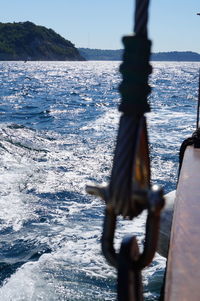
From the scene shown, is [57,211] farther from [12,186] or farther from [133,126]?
[133,126]

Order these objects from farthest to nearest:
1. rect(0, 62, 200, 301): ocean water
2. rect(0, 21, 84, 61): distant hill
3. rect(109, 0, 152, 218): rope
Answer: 1. rect(0, 21, 84, 61): distant hill
2. rect(0, 62, 200, 301): ocean water
3. rect(109, 0, 152, 218): rope

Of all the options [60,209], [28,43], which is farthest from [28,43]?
[60,209]

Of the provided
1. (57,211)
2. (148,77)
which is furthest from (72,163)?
(148,77)

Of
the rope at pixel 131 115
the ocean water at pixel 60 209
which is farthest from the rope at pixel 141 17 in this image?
the ocean water at pixel 60 209

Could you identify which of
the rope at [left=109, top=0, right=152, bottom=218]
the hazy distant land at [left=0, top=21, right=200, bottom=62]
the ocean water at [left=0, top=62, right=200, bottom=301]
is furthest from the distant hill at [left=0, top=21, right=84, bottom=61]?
the rope at [left=109, top=0, right=152, bottom=218]

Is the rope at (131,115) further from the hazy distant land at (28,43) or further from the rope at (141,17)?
the hazy distant land at (28,43)

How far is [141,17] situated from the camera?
108 centimetres

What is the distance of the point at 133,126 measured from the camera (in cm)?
108

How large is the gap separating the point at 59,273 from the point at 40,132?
13.4 meters

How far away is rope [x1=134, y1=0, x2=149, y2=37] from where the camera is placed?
1083mm

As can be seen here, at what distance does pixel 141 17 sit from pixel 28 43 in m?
181

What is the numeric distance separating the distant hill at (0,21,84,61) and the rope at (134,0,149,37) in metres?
176

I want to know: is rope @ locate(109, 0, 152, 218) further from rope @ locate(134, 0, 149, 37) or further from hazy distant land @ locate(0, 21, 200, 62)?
hazy distant land @ locate(0, 21, 200, 62)

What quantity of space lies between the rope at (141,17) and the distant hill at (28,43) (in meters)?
176
